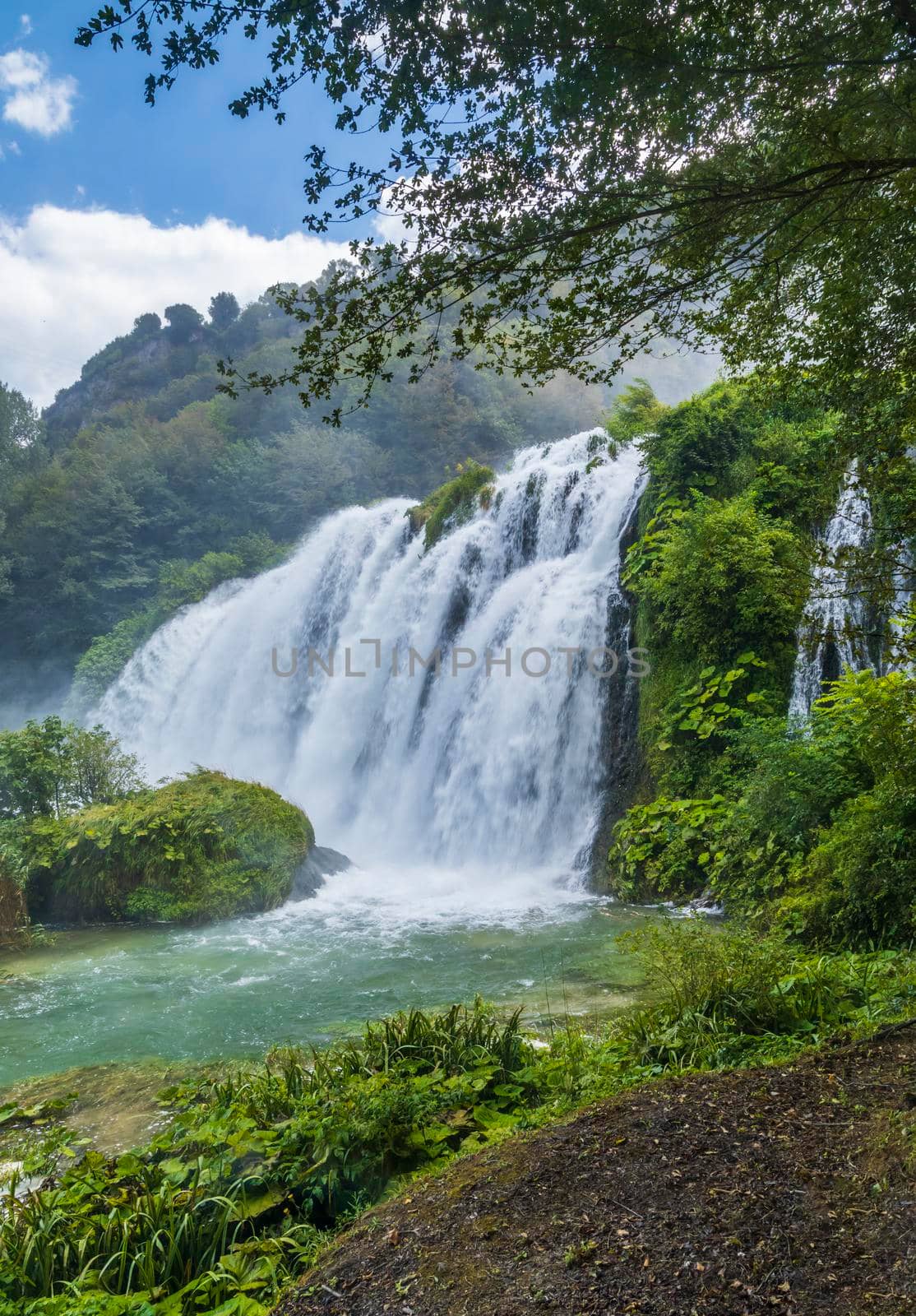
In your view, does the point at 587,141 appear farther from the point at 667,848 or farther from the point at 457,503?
the point at 457,503

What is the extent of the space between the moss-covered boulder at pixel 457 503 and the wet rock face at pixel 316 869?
8.10 meters

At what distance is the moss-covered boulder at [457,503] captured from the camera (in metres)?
18.0

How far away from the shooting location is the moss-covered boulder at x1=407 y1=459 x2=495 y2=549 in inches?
708

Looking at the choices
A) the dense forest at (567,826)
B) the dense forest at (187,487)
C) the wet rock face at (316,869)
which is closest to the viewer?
the dense forest at (567,826)

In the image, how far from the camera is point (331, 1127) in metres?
3.40

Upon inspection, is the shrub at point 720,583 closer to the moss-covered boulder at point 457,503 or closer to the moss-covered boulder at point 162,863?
the moss-covered boulder at point 162,863

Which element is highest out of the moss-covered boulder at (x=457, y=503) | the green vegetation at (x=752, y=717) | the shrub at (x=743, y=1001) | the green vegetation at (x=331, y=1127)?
the moss-covered boulder at (x=457, y=503)

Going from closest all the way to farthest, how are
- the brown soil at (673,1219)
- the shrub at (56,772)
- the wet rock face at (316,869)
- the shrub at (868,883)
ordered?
1. the brown soil at (673,1219)
2. the shrub at (868,883)
3. the wet rock face at (316,869)
4. the shrub at (56,772)

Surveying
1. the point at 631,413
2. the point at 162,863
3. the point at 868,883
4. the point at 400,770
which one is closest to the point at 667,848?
the point at 868,883

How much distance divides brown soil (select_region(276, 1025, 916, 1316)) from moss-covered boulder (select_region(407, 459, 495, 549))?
15438 mm

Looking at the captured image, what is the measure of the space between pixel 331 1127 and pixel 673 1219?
5.17 ft

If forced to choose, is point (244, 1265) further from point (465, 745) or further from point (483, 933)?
point (465, 745)

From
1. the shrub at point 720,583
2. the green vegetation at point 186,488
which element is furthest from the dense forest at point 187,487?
the shrub at point 720,583

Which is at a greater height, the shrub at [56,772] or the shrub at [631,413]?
the shrub at [631,413]
